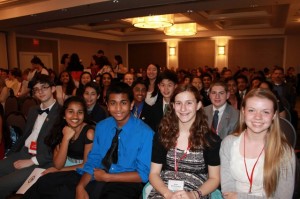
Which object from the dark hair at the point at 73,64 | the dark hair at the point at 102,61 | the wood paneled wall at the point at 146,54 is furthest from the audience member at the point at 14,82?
the wood paneled wall at the point at 146,54

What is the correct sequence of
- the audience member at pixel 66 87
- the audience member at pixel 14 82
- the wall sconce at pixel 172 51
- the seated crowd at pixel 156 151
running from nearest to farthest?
the seated crowd at pixel 156 151, the audience member at pixel 66 87, the audience member at pixel 14 82, the wall sconce at pixel 172 51

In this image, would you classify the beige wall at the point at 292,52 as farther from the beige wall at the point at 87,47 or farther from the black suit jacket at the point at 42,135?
the black suit jacket at the point at 42,135

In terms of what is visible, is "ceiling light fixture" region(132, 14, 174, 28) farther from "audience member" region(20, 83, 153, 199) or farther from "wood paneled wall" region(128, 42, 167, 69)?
"wood paneled wall" region(128, 42, 167, 69)

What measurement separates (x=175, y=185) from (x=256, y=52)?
41.4 ft

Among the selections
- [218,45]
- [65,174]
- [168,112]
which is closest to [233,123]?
[168,112]

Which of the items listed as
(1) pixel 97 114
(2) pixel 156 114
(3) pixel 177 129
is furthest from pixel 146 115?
(3) pixel 177 129

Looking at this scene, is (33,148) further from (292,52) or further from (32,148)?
(292,52)

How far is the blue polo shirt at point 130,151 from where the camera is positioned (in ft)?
6.91

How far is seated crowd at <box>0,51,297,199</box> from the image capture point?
1708mm

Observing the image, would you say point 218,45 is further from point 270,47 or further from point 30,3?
point 30,3

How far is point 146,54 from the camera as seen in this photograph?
14.9 m

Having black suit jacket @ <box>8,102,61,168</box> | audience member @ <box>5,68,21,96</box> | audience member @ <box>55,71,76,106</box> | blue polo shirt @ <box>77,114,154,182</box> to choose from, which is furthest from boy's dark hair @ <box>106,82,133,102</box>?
audience member @ <box>5,68,21,96</box>

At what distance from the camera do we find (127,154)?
213 cm

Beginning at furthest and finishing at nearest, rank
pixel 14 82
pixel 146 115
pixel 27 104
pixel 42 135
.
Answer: pixel 14 82 < pixel 27 104 < pixel 146 115 < pixel 42 135
